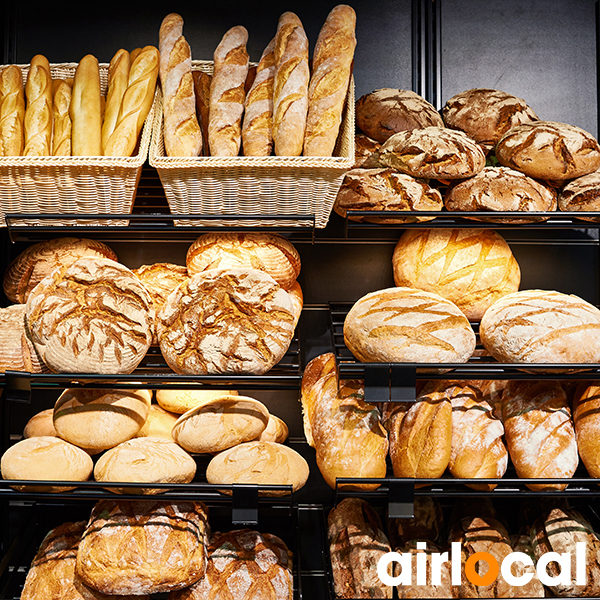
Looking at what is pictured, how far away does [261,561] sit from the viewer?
1551 mm

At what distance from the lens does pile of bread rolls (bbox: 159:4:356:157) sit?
4.81 feet

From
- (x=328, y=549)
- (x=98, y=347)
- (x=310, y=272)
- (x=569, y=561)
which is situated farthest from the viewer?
(x=310, y=272)

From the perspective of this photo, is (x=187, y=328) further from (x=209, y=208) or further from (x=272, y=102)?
(x=272, y=102)

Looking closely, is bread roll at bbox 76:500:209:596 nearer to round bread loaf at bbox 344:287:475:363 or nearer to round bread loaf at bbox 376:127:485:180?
round bread loaf at bbox 344:287:475:363

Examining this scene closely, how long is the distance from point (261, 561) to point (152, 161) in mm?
1128

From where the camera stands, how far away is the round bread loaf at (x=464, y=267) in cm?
165

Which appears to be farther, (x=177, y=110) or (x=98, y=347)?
(x=177, y=110)

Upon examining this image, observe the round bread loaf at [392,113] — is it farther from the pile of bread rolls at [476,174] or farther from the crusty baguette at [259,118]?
the crusty baguette at [259,118]

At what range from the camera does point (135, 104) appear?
60.6 inches

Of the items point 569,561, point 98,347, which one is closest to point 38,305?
point 98,347

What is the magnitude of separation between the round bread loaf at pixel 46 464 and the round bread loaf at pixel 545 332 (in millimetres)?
1133

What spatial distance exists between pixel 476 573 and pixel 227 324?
0.95 metres

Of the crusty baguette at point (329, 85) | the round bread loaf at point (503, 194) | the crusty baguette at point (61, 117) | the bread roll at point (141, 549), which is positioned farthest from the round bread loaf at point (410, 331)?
the crusty baguette at point (61, 117)

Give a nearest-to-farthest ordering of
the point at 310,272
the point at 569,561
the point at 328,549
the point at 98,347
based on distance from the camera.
A: the point at 98,347 < the point at 569,561 < the point at 328,549 < the point at 310,272
